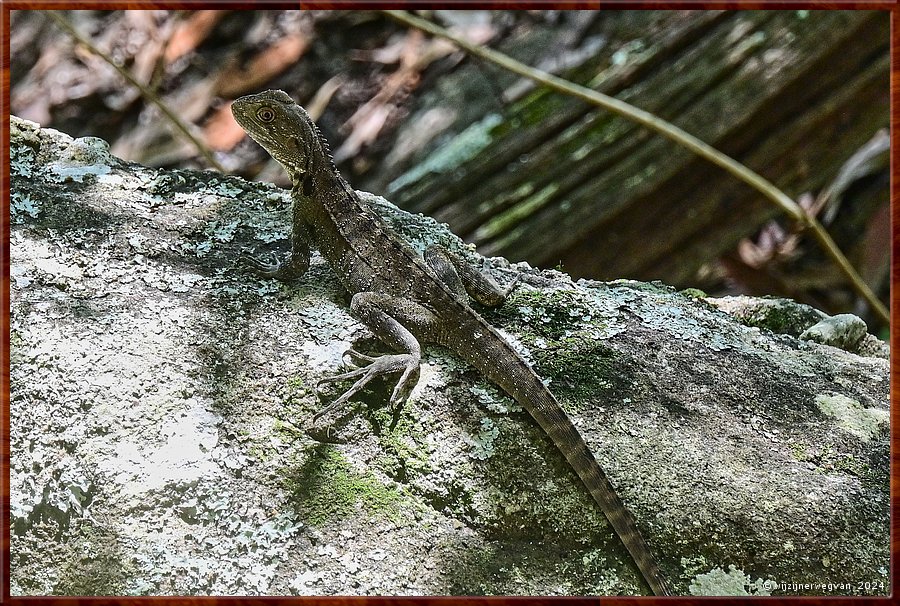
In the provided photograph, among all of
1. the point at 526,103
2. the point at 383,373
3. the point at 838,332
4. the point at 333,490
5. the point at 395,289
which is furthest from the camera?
the point at 526,103

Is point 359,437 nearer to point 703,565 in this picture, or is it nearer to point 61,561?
point 61,561

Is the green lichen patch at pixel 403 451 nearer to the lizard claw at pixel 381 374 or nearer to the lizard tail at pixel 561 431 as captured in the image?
the lizard claw at pixel 381 374

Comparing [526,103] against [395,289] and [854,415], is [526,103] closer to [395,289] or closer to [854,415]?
[395,289]

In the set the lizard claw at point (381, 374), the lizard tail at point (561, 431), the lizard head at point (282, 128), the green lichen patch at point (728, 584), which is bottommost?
the green lichen patch at point (728, 584)

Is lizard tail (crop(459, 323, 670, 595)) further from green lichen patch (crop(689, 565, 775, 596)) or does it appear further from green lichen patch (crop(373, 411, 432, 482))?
green lichen patch (crop(373, 411, 432, 482))

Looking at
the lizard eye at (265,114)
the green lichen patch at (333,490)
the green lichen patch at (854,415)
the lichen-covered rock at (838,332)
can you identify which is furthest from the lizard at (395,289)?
the lichen-covered rock at (838,332)

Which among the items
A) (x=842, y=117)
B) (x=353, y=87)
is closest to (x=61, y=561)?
(x=353, y=87)

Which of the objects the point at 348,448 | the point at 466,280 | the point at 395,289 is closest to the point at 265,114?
the point at 395,289
